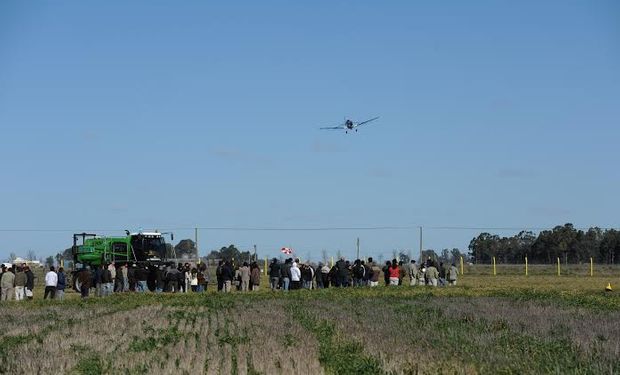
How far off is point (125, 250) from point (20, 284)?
14772mm

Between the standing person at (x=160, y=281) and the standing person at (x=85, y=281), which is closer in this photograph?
the standing person at (x=85, y=281)

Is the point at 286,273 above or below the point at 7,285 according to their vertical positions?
above

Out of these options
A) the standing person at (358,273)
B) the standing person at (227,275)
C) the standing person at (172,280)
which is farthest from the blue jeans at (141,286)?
the standing person at (358,273)

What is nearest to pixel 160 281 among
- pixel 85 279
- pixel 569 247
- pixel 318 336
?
pixel 85 279

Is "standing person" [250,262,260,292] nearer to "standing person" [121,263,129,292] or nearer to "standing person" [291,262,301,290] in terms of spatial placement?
"standing person" [291,262,301,290]

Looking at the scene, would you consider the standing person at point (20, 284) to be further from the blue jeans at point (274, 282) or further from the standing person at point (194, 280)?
the blue jeans at point (274, 282)

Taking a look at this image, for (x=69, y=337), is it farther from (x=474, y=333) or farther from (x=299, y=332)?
(x=474, y=333)

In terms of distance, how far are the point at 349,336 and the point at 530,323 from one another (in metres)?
4.48

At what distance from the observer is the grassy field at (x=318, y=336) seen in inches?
582

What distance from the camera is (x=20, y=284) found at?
38.0 meters

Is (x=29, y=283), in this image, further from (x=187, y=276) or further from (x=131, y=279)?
(x=187, y=276)

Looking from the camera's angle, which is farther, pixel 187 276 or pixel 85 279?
pixel 187 276

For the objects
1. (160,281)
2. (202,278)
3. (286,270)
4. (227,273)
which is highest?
(286,270)

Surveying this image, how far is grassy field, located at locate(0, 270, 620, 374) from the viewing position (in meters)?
14.8
